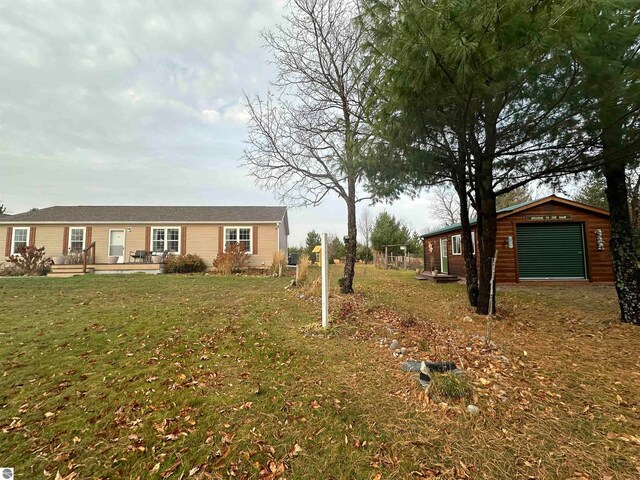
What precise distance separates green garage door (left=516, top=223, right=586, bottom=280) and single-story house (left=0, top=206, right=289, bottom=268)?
11.8m

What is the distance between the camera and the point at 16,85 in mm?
9328

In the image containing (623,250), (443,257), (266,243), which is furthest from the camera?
(266,243)

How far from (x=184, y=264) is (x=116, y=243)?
472 centimetres

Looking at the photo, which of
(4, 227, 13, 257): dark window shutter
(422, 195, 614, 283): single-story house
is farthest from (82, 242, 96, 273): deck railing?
(422, 195, 614, 283): single-story house

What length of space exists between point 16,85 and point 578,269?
2096 centimetres

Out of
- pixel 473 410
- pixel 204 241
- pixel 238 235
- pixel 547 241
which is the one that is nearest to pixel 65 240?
pixel 204 241

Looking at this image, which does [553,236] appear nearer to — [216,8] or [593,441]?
[593,441]

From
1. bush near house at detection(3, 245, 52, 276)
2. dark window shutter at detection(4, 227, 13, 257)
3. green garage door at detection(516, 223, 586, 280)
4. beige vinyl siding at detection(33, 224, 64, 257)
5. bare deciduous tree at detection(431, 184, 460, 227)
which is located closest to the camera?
green garage door at detection(516, 223, 586, 280)

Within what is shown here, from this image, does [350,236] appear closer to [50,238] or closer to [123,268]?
[123,268]

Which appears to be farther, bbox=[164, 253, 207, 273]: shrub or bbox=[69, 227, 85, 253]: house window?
bbox=[69, 227, 85, 253]: house window

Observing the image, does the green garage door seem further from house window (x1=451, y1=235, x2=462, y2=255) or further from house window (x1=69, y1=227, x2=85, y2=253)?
house window (x1=69, y1=227, x2=85, y2=253)

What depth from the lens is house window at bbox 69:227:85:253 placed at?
15828 millimetres

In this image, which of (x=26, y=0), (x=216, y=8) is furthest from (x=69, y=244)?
(x=216, y=8)

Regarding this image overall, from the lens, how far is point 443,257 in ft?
52.5
